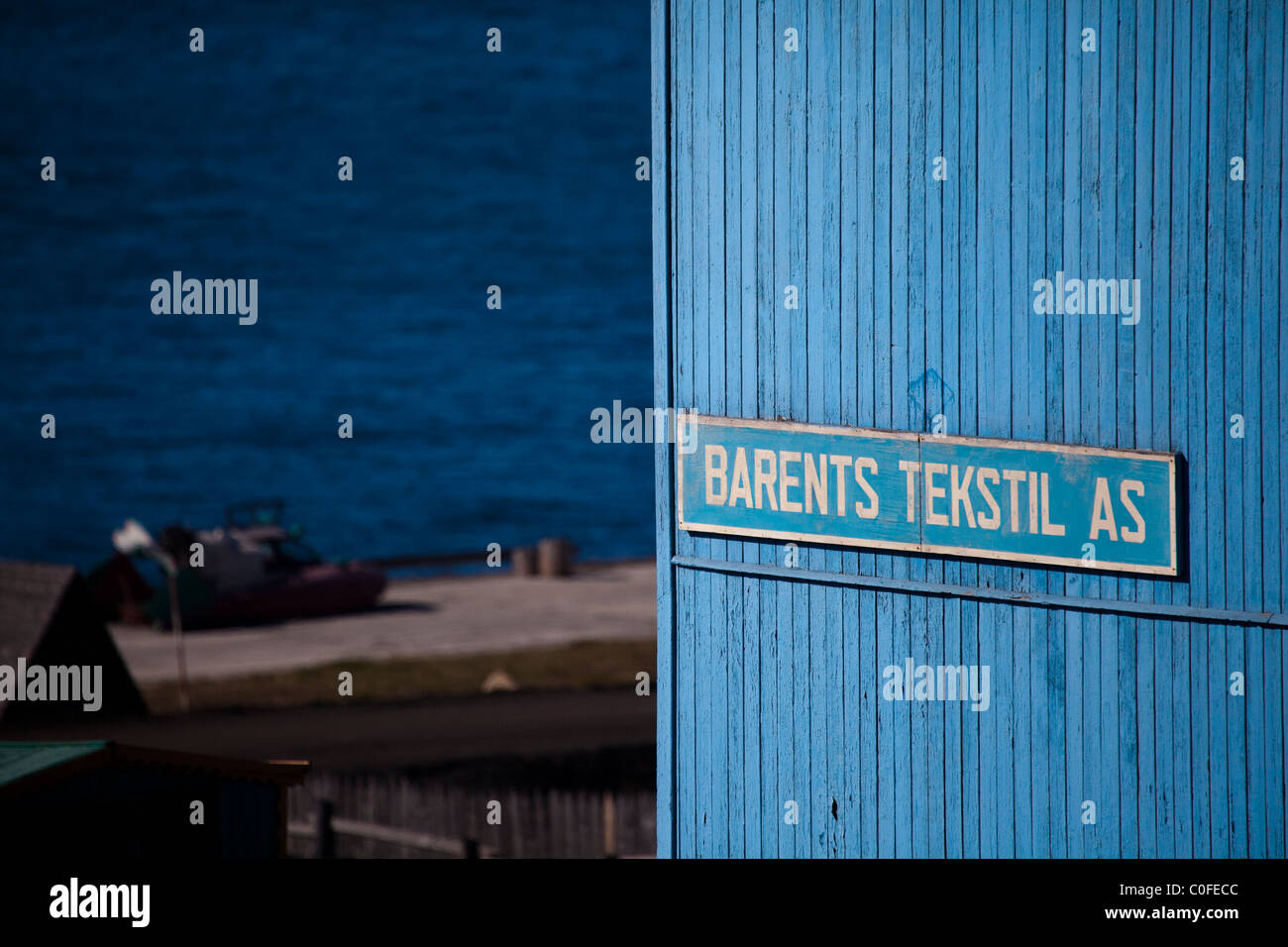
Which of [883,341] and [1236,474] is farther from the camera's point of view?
[883,341]

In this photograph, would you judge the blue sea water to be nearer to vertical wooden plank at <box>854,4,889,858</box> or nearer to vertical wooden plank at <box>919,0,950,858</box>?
vertical wooden plank at <box>854,4,889,858</box>

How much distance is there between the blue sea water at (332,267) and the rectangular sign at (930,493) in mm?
62916

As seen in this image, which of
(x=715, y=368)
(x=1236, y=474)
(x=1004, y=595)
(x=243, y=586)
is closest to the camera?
(x=1236, y=474)

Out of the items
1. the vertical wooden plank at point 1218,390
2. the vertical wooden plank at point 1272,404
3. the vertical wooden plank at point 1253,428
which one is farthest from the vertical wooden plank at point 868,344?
the vertical wooden plank at point 1272,404

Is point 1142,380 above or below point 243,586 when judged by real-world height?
above

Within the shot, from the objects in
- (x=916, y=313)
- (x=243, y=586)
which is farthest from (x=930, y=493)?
(x=243, y=586)

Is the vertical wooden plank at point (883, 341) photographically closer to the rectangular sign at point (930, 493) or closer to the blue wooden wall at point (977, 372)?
the blue wooden wall at point (977, 372)

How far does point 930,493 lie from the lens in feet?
35.7

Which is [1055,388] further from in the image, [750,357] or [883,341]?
[750,357]

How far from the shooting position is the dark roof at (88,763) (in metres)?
9.57

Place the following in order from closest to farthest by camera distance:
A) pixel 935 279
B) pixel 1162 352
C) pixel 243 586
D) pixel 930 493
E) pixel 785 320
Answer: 1. pixel 1162 352
2. pixel 935 279
3. pixel 930 493
4. pixel 785 320
5. pixel 243 586

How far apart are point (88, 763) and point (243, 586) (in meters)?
28.6

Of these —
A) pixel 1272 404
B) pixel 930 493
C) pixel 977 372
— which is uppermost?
pixel 977 372

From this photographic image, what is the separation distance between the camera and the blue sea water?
3219 inches
